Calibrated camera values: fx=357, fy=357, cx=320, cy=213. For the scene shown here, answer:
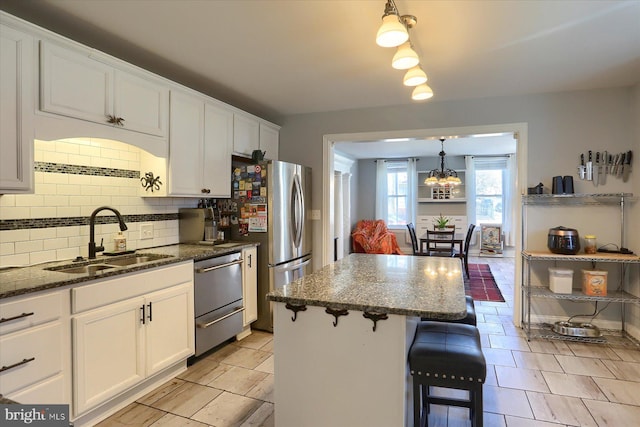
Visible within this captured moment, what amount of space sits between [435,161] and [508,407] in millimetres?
6917

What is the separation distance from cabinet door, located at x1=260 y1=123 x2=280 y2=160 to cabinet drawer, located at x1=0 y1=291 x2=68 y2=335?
8.90ft

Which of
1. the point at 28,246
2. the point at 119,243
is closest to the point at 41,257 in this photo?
the point at 28,246

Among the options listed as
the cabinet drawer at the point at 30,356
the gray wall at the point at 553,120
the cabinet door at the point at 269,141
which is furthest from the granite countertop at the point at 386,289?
the cabinet door at the point at 269,141

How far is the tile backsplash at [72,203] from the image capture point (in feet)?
7.09

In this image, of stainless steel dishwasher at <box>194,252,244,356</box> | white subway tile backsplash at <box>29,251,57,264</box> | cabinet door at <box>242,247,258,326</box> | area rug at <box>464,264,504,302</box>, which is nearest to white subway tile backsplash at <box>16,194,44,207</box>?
white subway tile backsplash at <box>29,251,57,264</box>

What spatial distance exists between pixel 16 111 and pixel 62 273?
0.89 metres

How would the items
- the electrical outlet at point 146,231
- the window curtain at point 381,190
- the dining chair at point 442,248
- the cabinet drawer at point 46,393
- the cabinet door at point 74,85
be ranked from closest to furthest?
the cabinet drawer at point 46,393
the cabinet door at point 74,85
the electrical outlet at point 146,231
the dining chair at point 442,248
the window curtain at point 381,190

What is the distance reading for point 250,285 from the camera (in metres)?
3.39

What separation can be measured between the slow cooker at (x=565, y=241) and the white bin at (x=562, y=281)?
19 centimetres

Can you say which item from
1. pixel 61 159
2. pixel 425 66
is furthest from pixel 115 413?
pixel 425 66

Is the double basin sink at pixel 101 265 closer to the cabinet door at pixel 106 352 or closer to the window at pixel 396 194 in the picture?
the cabinet door at pixel 106 352

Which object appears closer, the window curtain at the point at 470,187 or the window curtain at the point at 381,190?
the window curtain at the point at 470,187

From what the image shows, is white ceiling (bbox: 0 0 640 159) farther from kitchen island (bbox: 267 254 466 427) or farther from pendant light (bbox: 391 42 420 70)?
kitchen island (bbox: 267 254 466 427)

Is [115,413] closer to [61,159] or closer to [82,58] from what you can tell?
[61,159]
